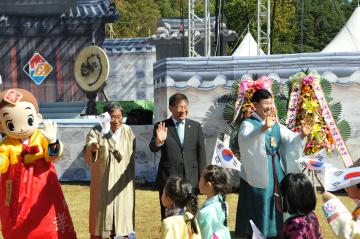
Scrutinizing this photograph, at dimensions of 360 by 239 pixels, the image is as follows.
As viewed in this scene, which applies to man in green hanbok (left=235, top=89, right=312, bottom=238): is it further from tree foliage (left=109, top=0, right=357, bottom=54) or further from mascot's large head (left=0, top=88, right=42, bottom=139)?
tree foliage (left=109, top=0, right=357, bottom=54)

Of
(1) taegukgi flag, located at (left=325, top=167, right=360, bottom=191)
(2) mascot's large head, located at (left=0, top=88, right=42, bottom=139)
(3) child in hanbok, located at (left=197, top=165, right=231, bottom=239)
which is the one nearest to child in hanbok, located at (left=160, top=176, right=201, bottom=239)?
(3) child in hanbok, located at (left=197, top=165, right=231, bottom=239)

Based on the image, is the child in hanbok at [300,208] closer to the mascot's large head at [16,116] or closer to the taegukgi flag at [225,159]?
the taegukgi flag at [225,159]

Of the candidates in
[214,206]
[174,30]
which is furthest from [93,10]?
[214,206]

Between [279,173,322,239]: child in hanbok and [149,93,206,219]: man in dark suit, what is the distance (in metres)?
2.09

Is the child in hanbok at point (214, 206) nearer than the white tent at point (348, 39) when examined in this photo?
Yes

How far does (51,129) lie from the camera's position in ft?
17.8

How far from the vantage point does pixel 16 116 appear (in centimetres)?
548

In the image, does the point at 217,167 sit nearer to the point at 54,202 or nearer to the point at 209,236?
the point at 209,236

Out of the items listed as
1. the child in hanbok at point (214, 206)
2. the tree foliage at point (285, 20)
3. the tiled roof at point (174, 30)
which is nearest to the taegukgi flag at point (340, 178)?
the child in hanbok at point (214, 206)

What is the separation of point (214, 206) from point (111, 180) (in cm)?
180

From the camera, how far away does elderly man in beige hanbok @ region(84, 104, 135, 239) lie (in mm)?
6156

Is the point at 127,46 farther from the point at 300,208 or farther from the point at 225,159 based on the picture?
the point at 300,208

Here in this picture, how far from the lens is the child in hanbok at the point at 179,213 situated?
171 inches

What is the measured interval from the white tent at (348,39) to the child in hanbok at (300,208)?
514 inches
